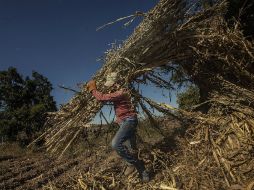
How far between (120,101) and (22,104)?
38.1 ft

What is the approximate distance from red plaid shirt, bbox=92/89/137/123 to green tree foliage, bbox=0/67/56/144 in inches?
390

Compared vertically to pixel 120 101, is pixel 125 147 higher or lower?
lower

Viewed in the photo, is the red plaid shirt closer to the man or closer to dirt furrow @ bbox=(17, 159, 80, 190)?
the man

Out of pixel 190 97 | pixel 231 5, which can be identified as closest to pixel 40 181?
pixel 231 5

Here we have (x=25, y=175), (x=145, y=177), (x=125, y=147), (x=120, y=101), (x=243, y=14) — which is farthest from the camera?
(x=25, y=175)

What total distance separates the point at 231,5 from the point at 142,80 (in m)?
2.12

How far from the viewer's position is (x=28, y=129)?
50.4ft

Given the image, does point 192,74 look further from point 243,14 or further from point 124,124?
point 124,124

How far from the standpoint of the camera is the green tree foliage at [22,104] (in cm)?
1535

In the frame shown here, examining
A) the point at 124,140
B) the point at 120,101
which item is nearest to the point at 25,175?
the point at 124,140

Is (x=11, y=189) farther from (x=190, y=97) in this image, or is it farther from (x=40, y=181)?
(x=190, y=97)

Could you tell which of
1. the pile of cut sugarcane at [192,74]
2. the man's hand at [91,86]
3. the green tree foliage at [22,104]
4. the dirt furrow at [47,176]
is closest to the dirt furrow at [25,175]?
the dirt furrow at [47,176]

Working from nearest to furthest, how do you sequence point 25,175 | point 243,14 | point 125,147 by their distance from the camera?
point 125,147 → point 243,14 → point 25,175

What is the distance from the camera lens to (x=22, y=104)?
Result: 1620 centimetres
